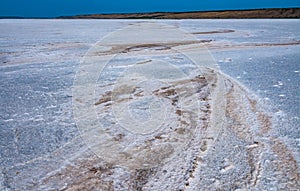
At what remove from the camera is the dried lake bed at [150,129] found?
1654 millimetres

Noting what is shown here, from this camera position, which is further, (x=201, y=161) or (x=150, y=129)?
(x=150, y=129)

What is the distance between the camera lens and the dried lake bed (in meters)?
1.65

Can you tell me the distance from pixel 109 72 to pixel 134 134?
2255mm

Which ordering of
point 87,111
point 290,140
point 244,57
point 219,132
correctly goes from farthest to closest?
point 244,57, point 87,111, point 219,132, point 290,140

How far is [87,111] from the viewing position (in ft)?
8.83

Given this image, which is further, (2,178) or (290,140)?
(290,140)

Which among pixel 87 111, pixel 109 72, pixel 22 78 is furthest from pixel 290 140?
pixel 22 78

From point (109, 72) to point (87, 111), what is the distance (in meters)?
1.70

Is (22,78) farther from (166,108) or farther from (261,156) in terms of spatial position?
(261,156)

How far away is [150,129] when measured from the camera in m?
2.32

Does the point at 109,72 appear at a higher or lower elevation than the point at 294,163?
higher

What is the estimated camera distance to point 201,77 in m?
3.94

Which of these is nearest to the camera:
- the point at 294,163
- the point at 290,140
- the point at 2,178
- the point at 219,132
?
the point at 2,178

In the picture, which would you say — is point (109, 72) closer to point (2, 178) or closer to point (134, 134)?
point (134, 134)
